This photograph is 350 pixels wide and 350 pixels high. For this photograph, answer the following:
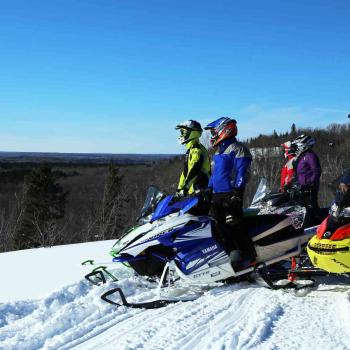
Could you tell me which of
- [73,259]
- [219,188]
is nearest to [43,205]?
[73,259]

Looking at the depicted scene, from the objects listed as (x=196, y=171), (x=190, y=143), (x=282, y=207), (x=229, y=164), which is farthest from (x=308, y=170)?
(x=229, y=164)

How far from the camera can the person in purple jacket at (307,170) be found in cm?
729

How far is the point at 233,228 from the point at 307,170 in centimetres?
284

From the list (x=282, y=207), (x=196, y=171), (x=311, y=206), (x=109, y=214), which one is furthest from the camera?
Result: (x=109, y=214)

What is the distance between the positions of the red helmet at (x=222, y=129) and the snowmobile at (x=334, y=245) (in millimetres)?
1571

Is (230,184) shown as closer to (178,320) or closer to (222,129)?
(222,129)

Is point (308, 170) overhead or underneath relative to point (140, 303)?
overhead

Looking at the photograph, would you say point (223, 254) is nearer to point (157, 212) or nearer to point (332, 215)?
point (157, 212)

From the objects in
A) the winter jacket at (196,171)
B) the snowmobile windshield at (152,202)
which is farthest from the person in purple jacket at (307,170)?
the snowmobile windshield at (152,202)

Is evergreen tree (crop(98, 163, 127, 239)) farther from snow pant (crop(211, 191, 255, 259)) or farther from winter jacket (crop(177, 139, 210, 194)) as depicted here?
snow pant (crop(211, 191, 255, 259))

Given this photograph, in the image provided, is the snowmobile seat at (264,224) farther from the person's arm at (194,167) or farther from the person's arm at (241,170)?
the person's arm at (194,167)

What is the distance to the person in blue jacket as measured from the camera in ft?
16.9

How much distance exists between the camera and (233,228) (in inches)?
204

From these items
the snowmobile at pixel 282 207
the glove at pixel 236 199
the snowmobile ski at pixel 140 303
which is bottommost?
the snowmobile ski at pixel 140 303
